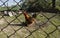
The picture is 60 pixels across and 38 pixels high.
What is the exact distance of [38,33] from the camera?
11.2 feet

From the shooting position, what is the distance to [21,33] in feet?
11.2

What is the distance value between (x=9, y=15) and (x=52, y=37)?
95.3 inches

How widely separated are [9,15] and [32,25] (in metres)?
1.54

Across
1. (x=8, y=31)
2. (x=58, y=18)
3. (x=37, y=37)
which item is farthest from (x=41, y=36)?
(x=58, y=18)

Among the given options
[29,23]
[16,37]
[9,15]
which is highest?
[16,37]

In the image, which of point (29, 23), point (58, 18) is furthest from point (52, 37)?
point (58, 18)

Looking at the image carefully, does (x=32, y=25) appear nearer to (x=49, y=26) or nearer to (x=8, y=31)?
(x=49, y=26)

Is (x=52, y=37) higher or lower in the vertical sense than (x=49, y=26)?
higher

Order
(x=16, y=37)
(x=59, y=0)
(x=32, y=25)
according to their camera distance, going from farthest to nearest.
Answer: (x=59, y=0) → (x=32, y=25) → (x=16, y=37)

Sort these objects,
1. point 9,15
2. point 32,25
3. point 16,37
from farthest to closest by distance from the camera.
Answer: point 9,15 < point 32,25 < point 16,37

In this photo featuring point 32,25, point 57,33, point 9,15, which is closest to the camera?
point 57,33

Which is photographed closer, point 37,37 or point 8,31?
point 37,37

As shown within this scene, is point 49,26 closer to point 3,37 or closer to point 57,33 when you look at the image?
point 57,33

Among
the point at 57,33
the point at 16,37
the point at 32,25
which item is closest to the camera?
the point at 16,37
